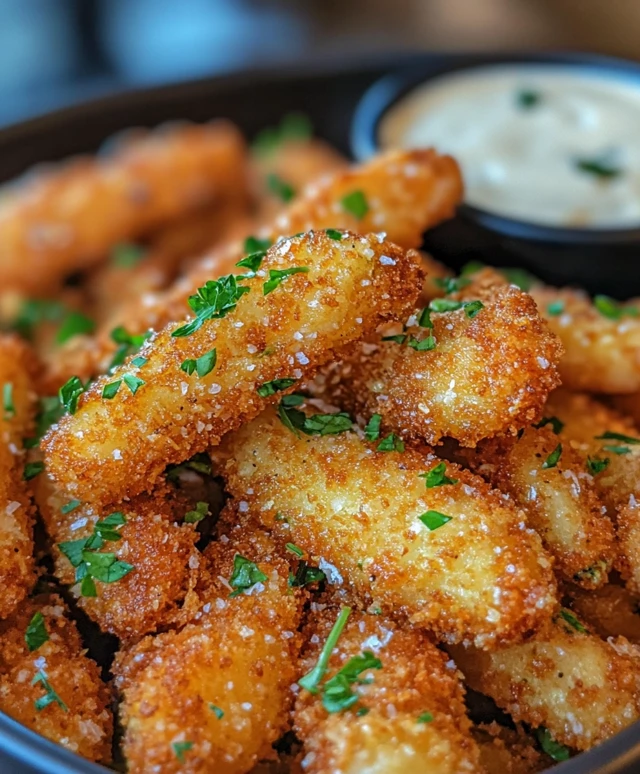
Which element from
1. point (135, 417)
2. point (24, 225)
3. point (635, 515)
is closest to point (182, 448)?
point (135, 417)

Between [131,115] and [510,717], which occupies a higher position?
[131,115]

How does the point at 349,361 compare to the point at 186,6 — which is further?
the point at 186,6

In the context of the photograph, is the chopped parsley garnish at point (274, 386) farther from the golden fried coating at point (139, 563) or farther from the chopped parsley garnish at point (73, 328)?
the chopped parsley garnish at point (73, 328)

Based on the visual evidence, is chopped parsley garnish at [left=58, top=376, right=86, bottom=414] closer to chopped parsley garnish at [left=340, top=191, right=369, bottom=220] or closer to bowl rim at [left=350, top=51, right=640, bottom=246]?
chopped parsley garnish at [left=340, top=191, right=369, bottom=220]

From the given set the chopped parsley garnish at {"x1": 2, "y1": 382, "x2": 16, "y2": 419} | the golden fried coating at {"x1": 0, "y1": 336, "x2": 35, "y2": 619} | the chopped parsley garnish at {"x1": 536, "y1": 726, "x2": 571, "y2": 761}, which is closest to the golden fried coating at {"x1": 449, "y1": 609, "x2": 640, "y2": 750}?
the chopped parsley garnish at {"x1": 536, "y1": 726, "x2": 571, "y2": 761}

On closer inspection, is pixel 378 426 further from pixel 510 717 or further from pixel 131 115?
pixel 131 115

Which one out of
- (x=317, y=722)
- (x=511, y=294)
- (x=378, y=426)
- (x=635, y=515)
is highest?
(x=511, y=294)
